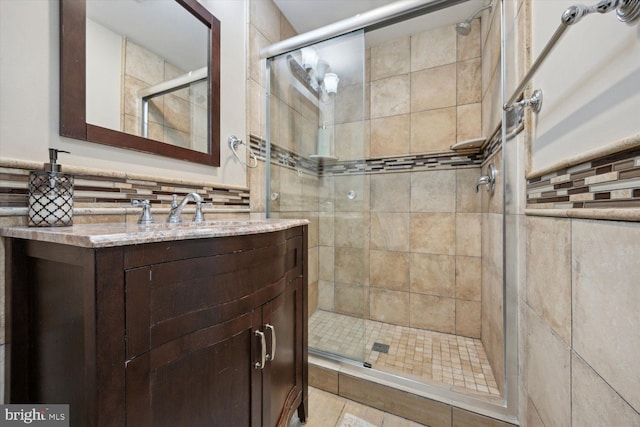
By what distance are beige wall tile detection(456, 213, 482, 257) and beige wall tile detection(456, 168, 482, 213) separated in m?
0.05

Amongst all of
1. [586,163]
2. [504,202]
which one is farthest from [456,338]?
[586,163]

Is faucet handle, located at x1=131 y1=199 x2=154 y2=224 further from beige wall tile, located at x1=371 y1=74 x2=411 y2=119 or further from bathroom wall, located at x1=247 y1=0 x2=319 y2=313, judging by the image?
beige wall tile, located at x1=371 y1=74 x2=411 y2=119

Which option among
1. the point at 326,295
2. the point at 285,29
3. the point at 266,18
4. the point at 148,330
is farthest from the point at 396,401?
the point at 285,29

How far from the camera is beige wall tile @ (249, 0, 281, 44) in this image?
1510 mm

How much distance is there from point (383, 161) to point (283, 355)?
1666 millimetres

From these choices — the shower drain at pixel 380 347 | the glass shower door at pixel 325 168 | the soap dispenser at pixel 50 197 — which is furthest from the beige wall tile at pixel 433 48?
the soap dispenser at pixel 50 197

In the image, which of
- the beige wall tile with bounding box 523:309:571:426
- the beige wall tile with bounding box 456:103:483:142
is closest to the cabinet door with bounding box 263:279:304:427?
the beige wall tile with bounding box 523:309:571:426

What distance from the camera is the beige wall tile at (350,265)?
1727mm

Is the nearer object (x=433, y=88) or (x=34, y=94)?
(x=34, y=94)

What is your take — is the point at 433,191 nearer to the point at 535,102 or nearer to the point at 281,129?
the point at 535,102

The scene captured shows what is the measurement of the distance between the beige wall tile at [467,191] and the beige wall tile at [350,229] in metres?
0.76

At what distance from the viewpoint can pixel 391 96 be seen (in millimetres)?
2045

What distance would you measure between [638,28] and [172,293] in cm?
105

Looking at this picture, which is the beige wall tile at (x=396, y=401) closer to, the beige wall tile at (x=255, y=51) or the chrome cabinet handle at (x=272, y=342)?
the chrome cabinet handle at (x=272, y=342)
